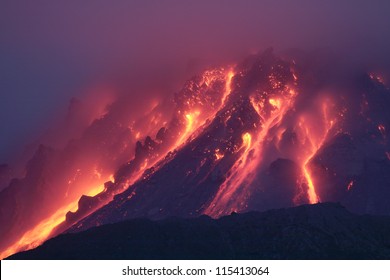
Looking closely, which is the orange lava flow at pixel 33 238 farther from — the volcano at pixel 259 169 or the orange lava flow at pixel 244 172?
the orange lava flow at pixel 244 172

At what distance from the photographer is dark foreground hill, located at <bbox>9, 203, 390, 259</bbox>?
380ft

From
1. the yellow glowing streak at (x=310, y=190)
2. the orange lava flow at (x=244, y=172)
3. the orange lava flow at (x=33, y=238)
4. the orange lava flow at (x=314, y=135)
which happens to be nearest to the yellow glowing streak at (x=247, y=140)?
the orange lava flow at (x=244, y=172)

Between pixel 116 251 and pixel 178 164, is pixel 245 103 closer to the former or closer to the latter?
→ pixel 178 164

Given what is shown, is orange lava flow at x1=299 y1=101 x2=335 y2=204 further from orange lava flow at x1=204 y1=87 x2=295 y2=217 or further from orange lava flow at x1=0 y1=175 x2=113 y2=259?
orange lava flow at x1=0 y1=175 x2=113 y2=259

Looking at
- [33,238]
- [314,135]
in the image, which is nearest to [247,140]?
[314,135]

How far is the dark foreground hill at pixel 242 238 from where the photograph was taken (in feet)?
380

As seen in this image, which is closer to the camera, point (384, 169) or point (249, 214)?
point (249, 214)

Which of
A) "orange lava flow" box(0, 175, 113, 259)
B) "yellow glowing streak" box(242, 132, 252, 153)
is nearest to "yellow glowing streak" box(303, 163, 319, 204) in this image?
"yellow glowing streak" box(242, 132, 252, 153)

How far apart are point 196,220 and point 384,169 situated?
5440 cm

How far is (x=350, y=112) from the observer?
190 metres

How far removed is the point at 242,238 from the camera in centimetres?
12269

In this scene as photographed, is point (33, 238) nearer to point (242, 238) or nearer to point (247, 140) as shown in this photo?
point (247, 140)
